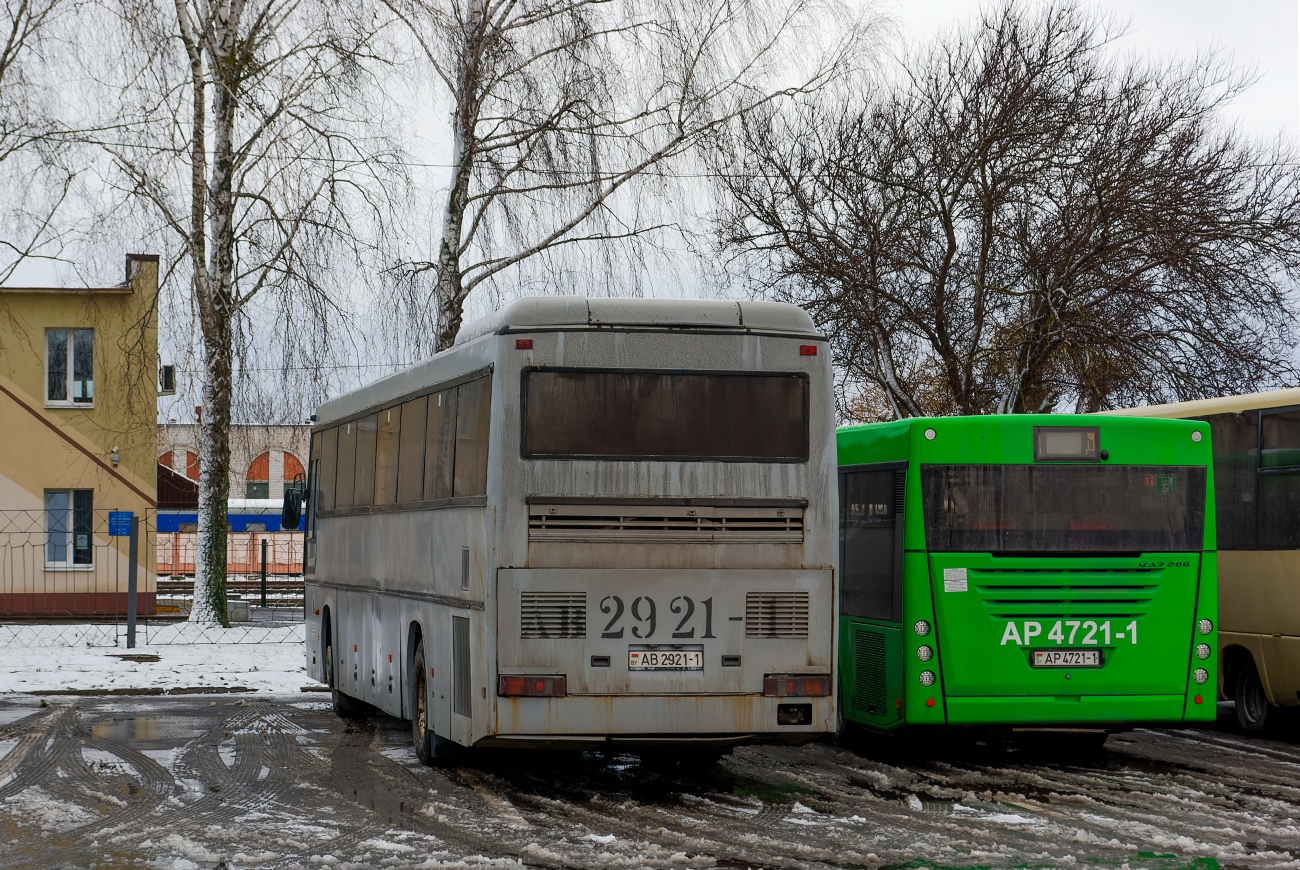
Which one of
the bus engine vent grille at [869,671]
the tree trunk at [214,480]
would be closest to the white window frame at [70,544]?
the tree trunk at [214,480]

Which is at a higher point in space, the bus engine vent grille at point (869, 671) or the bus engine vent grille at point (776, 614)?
the bus engine vent grille at point (776, 614)

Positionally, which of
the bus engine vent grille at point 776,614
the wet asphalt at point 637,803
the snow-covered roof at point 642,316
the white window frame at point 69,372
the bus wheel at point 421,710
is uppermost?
the white window frame at point 69,372

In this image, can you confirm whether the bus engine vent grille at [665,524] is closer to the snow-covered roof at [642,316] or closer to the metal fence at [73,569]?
the snow-covered roof at [642,316]

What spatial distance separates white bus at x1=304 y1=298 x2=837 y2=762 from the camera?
438 inches

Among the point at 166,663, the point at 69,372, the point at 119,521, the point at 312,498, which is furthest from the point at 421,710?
the point at 69,372

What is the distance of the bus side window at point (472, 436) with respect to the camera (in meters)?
11.4

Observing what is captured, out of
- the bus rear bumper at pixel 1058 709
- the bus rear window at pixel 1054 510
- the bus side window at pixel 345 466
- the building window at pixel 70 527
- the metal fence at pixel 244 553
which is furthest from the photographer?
the metal fence at pixel 244 553

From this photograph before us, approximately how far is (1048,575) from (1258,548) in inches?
128

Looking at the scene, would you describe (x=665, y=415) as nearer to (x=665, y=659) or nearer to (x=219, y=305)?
(x=665, y=659)

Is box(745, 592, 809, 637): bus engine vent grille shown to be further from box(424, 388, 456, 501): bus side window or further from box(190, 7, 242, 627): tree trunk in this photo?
box(190, 7, 242, 627): tree trunk

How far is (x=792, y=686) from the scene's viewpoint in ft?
37.1

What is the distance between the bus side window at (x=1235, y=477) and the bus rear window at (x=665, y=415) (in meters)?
5.60

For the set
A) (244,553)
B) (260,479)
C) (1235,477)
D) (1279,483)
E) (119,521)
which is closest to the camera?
(1279,483)

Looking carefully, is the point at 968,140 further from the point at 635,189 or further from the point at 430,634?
the point at 430,634
